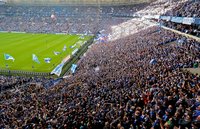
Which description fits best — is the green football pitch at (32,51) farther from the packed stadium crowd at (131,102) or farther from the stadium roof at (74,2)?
the stadium roof at (74,2)

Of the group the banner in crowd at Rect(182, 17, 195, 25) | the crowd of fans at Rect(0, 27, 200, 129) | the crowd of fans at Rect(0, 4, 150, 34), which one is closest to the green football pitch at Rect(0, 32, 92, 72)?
the crowd of fans at Rect(0, 27, 200, 129)

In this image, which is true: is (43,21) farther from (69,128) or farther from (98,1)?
(69,128)

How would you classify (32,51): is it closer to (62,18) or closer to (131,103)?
(131,103)

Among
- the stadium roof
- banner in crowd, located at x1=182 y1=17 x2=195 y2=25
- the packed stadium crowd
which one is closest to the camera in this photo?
the packed stadium crowd

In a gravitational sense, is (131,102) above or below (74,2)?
above

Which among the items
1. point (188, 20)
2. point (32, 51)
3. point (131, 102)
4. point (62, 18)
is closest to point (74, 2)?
point (62, 18)

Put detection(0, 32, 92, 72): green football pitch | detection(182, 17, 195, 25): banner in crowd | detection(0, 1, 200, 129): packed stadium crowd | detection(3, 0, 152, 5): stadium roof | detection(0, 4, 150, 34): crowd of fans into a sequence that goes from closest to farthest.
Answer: detection(0, 1, 200, 129): packed stadium crowd
detection(182, 17, 195, 25): banner in crowd
detection(0, 32, 92, 72): green football pitch
detection(0, 4, 150, 34): crowd of fans
detection(3, 0, 152, 5): stadium roof

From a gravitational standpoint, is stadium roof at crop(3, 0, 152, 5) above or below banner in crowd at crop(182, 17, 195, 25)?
below

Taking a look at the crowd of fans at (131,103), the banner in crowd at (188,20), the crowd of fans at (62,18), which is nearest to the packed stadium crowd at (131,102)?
the crowd of fans at (131,103)

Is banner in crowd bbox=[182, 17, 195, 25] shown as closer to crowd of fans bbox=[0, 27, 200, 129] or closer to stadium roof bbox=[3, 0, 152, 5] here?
crowd of fans bbox=[0, 27, 200, 129]

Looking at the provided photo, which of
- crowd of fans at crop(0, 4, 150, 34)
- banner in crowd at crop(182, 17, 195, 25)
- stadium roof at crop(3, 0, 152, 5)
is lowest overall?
crowd of fans at crop(0, 4, 150, 34)

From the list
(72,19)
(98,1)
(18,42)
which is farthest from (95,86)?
(98,1)
